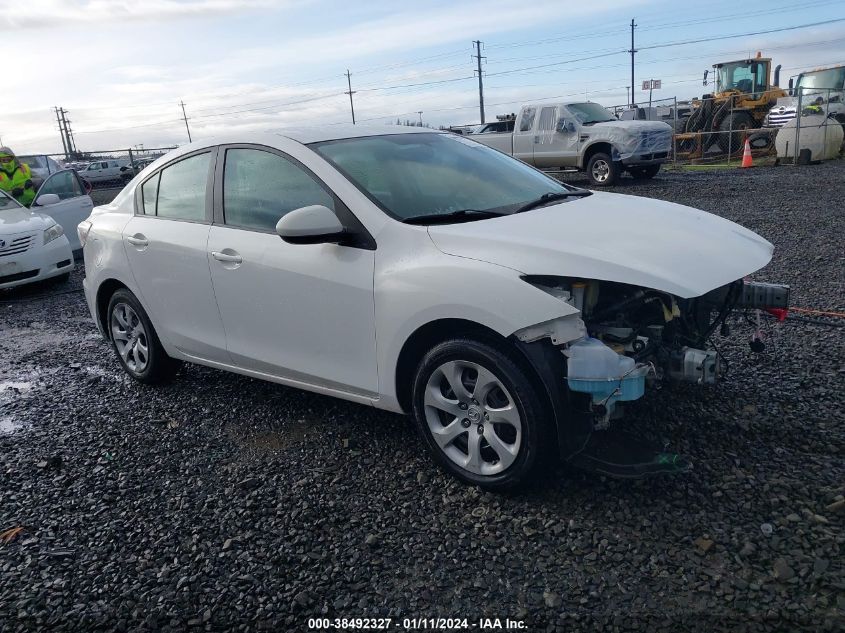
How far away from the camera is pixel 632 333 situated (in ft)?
10.8

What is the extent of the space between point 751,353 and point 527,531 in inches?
103

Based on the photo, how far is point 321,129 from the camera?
14.1 feet

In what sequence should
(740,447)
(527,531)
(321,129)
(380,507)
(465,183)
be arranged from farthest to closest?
(321,129)
(465,183)
(740,447)
(380,507)
(527,531)

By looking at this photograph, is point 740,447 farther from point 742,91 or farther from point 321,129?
point 742,91

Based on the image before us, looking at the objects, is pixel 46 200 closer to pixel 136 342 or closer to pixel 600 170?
pixel 136 342

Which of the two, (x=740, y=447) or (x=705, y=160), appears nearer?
(x=740, y=447)

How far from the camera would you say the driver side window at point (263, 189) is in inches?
152

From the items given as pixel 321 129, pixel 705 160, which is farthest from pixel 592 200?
pixel 705 160

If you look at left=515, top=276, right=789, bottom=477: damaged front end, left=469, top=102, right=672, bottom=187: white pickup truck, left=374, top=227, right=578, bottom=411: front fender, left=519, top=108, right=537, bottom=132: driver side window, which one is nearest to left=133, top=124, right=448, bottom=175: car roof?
left=374, top=227, right=578, bottom=411: front fender

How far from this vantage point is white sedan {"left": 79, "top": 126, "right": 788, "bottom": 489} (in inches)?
121

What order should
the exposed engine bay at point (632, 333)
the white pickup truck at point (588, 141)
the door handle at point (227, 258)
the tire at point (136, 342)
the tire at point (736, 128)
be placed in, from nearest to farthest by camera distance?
the exposed engine bay at point (632, 333)
the door handle at point (227, 258)
the tire at point (136, 342)
the white pickup truck at point (588, 141)
the tire at point (736, 128)

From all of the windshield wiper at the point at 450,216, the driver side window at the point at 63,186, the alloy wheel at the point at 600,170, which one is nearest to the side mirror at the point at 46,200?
the driver side window at the point at 63,186

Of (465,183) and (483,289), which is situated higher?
(465,183)

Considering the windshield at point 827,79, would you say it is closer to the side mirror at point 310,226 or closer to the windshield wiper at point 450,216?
the windshield wiper at point 450,216
